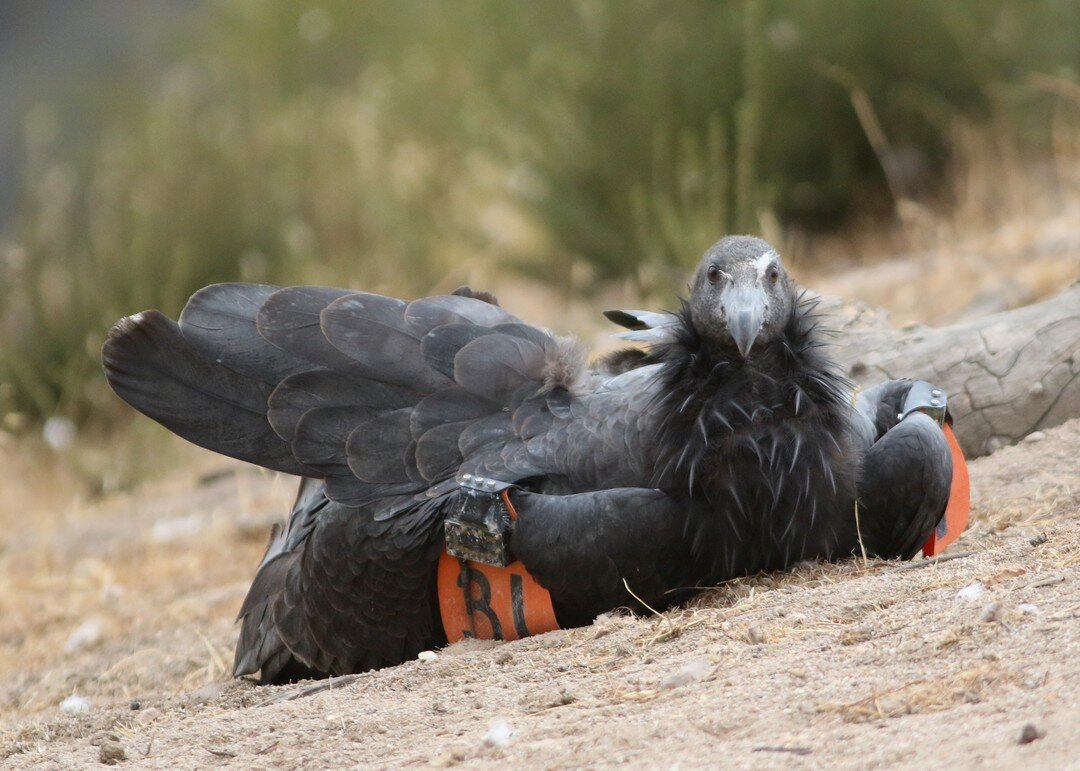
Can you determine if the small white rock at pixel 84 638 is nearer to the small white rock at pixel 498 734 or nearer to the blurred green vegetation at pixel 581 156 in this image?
the blurred green vegetation at pixel 581 156

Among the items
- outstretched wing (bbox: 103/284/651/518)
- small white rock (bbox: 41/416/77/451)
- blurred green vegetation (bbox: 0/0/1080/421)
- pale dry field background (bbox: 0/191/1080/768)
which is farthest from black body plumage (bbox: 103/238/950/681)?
small white rock (bbox: 41/416/77/451)

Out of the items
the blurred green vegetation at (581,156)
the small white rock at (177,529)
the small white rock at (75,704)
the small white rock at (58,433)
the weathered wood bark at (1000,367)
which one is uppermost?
the blurred green vegetation at (581,156)

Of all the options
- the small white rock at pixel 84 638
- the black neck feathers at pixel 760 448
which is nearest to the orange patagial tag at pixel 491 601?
the black neck feathers at pixel 760 448

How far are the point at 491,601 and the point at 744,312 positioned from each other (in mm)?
1007

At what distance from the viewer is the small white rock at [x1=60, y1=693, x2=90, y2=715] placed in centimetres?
404

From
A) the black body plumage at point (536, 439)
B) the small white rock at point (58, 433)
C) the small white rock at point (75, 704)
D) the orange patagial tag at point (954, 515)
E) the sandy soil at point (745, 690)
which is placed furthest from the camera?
the small white rock at point (58, 433)

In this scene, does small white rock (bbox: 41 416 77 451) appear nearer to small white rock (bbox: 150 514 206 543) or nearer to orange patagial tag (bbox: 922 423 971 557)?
small white rock (bbox: 150 514 206 543)

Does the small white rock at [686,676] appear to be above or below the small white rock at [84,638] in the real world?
below

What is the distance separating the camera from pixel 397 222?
10234 mm

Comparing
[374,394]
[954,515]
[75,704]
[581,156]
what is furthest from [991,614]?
[581,156]

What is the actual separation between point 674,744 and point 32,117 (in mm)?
7881

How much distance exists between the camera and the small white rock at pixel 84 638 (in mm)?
5141

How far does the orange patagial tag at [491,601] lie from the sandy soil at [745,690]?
8 cm

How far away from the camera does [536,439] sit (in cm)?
363
